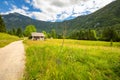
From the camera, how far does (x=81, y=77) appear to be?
8.29 metres

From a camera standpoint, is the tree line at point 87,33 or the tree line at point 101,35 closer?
the tree line at point 101,35

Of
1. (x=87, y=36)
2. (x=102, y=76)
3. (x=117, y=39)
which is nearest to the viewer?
(x=102, y=76)

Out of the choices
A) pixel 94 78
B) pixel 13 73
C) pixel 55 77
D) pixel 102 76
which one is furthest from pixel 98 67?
pixel 13 73

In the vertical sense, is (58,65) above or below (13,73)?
above

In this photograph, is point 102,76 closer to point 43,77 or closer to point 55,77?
point 55,77

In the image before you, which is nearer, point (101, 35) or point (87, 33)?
point (101, 35)

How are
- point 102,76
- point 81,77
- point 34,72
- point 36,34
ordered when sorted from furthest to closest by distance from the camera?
1. point 36,34
2. point 34,72
3. point 102,76
4. point 81,77

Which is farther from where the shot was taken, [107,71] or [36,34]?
[36,34]

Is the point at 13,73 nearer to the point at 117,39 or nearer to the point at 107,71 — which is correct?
the point at 107,71

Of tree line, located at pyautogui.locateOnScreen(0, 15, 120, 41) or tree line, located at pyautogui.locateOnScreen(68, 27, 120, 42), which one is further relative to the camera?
tree line, located at pyautogui.locateOnScreen(0, 15, 120, 41)

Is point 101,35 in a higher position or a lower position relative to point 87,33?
lower

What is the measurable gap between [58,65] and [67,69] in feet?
3.22

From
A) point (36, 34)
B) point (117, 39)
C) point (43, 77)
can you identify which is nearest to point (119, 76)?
point (43, 77)

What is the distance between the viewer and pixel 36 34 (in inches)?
4289
